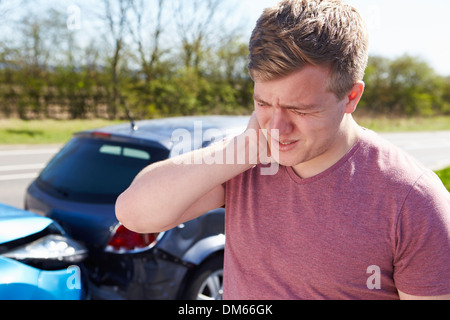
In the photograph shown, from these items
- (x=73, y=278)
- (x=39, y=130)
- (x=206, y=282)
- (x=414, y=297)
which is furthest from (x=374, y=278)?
(x=39, y=130)

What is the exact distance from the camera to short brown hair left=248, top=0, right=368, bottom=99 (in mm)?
1178

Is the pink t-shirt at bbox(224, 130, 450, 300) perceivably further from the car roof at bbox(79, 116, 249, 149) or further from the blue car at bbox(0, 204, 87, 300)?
the car roof at bbox(79, 116, 249, 149)

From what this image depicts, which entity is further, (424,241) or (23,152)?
(23,152)

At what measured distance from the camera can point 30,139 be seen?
43.3 ft

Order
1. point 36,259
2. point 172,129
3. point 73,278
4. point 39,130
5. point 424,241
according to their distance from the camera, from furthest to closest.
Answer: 1. point 39,130
2. point 172,129
3. point 73,278
4. point 36,259
5. point 424,241

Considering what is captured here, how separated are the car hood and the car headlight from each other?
6 cm

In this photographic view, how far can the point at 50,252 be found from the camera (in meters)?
2.25

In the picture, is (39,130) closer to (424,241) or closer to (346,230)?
(346,230)

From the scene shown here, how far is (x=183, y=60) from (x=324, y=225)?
18.0 meters

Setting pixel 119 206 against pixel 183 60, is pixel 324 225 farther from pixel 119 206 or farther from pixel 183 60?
pixel 183 60

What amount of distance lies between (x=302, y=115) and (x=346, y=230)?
1.20ft

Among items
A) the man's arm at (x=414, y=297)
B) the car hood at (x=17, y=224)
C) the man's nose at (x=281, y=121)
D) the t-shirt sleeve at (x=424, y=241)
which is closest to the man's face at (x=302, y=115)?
the man's nose at (x=281, y=121)

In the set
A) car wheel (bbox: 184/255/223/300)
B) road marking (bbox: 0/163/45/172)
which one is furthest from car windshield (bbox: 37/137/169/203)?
road marking (bbox: 0/163/45/172)
